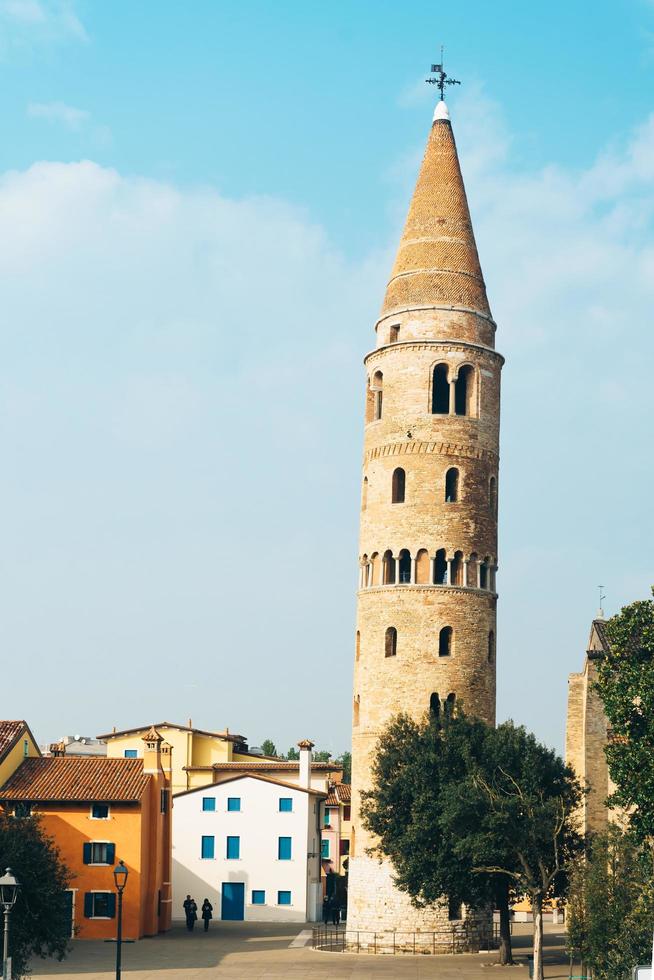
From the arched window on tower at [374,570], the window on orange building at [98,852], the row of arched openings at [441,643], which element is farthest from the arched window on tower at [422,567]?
the window on orange building at [98,852]

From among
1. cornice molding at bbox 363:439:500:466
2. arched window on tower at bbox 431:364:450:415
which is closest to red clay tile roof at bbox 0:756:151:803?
cornice molding at bbox 363:439:500:466

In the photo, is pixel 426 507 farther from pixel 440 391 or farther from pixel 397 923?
pixel 397 923

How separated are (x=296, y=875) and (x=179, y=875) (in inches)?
196

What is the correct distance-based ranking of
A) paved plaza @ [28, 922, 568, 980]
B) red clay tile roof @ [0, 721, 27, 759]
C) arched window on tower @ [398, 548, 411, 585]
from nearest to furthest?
paved plaza @ [28, 922, 568, 980]
arched window on tower @ [398, 548, 411, 585]
red clay tile roof @ [0, 721, 27, 759]

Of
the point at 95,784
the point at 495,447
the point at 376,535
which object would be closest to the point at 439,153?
the point at 495,447

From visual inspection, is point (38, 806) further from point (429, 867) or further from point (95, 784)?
point (429, 867)

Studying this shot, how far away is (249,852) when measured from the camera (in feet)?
186

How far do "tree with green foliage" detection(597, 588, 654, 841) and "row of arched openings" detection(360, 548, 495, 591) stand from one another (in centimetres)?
1908

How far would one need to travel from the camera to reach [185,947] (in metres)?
45.4

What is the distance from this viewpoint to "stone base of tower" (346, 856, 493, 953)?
1759 inches

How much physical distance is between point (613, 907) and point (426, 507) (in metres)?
19.6

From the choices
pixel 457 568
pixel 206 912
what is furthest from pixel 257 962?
pixel 457 568

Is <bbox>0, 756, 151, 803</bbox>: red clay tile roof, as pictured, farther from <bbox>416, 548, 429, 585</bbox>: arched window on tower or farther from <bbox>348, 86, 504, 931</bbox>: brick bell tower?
<bbox>416, 548, 429, 585</bbox>: arched window on tower

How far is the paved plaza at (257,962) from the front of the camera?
37.7 m
